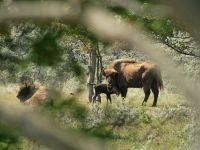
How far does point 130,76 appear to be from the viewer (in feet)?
46.9

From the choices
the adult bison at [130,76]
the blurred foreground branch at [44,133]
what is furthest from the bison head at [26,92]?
the blurred foreground branch at [44,133]

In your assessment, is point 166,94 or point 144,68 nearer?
point 144,68

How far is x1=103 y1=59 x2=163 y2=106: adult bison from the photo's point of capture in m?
13.8

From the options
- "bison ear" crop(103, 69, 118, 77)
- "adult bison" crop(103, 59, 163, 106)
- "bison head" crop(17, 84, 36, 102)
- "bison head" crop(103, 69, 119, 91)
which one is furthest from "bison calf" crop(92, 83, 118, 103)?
"bison head" crop(17, 84, 36, 102)

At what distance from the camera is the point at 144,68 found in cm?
1401

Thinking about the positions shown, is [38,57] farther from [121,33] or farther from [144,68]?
[144,68]

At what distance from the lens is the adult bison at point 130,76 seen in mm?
13844

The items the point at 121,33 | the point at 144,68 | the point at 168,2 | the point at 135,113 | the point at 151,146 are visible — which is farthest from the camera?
the point at 144,68

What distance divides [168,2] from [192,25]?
0.11 feet

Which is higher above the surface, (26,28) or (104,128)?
(26,28)

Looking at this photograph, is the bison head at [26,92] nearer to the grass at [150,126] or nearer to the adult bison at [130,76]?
the grass at [150,126]

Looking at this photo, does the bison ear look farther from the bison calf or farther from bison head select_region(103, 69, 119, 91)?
the bison calf

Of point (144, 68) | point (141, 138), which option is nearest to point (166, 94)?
point (144, 68)

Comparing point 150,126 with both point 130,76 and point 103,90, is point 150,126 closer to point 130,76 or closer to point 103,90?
point 103,90
